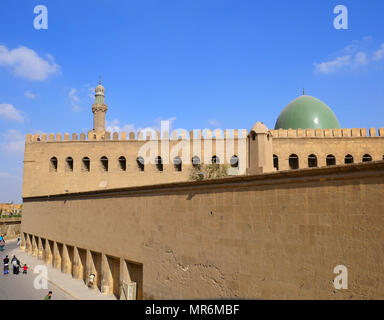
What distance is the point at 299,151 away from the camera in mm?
22703

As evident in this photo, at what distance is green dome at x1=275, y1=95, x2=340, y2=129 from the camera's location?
25.4 meters

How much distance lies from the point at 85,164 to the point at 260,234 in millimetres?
20750

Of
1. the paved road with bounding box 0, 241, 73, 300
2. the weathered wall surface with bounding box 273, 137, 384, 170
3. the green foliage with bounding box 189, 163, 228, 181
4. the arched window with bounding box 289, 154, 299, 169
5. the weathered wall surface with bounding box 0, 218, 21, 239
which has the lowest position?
the paved road with bounding box 0, 241, 73, 300

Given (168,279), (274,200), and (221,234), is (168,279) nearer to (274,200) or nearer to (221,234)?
(221,234)

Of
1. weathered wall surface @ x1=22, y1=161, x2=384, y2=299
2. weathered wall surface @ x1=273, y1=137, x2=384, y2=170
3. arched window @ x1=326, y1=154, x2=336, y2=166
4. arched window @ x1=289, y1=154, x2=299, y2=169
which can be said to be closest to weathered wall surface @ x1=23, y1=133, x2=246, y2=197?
weathered wall surface @ x1=273, y1=137, x2=384, y2=170

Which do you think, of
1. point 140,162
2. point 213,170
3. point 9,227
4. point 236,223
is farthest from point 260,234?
point 9,227

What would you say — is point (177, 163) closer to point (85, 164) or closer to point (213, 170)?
point (213, 170)

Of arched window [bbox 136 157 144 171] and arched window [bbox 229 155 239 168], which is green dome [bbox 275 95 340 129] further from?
arched window [bbox 136 157 144 171]

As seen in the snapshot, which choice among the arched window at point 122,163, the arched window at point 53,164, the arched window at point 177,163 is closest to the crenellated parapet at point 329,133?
the arched window at point 177,163

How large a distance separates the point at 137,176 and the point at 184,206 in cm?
1534

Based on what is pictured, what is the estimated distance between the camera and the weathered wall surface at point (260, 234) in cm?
562

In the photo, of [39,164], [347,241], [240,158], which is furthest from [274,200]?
[39,164]

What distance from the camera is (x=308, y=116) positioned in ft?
84.0

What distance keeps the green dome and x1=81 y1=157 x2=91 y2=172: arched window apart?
15.4 meters
